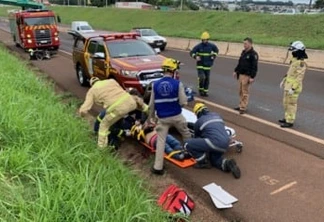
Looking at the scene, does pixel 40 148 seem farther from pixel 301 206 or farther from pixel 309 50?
pixel 309 50

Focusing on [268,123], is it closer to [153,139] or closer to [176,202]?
[153,139]

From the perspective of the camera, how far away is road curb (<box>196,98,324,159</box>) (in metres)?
7.23

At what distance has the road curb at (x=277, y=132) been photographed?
723 centimetres

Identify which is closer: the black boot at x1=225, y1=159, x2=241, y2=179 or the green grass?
the green grass

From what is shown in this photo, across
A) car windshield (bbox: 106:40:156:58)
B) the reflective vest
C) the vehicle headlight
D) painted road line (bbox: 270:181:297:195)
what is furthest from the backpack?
car windshield (bbox: 106:40:156:58)

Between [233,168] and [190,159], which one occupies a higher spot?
[233,168]

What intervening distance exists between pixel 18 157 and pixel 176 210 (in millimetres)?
2026

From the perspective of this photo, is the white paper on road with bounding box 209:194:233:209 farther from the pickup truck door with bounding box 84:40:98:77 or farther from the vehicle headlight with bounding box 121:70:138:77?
the pickup truck door with bounding box 84:40:98:77

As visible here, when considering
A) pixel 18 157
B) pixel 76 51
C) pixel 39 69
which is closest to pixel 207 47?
pixel 76 51

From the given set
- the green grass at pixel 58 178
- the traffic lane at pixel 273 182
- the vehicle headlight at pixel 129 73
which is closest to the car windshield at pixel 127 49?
the vehicle headlight at pixel 129 73

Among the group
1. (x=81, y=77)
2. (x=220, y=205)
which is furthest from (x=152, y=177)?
(x=81, y=77)

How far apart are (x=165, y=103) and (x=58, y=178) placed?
8.03 feet

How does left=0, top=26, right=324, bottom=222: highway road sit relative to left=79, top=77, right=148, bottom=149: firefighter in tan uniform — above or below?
below

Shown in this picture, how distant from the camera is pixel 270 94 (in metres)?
12.0
